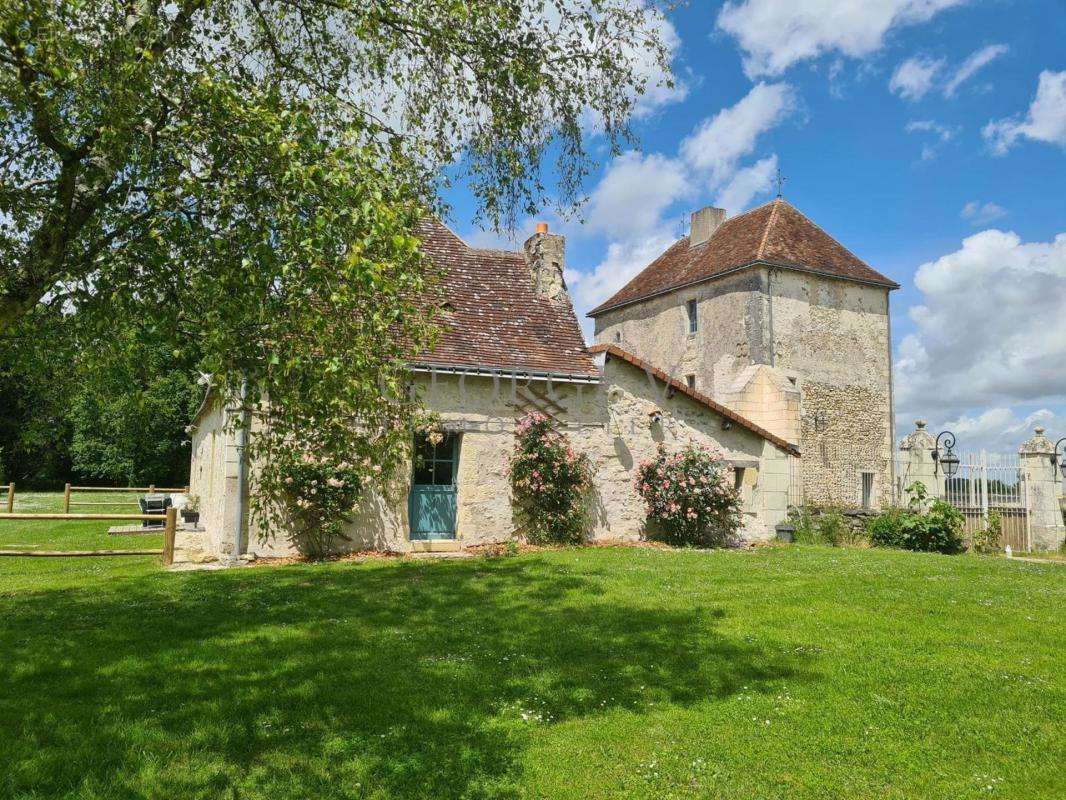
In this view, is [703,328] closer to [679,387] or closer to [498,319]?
[679,387]

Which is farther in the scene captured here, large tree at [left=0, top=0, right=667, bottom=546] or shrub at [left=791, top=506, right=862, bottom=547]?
shrub at [left=791, top=506, right=862, bottom=547]

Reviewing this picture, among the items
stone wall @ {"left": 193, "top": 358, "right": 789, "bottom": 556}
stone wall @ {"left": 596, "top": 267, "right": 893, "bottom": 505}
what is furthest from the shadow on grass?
stone wall @ {"left": 596, "top": 267, "right": 893, "bottom": 505}

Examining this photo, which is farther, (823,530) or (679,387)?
(823,530)

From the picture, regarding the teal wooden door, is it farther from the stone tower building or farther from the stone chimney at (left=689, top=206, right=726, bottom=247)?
the stone chimney at (left=689, top=206, right=726, bottom=247)

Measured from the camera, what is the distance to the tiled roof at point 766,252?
2245 centimetres

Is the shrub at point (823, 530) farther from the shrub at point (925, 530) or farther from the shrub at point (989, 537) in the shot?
the shrub at point (989, 537)

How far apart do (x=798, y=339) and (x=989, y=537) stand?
327 inches

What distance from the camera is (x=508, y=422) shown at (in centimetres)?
1247

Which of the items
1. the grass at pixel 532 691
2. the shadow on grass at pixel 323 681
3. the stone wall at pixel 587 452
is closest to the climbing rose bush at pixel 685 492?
the stone wall at pixel 587 452

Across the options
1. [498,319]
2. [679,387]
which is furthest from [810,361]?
[498,319]

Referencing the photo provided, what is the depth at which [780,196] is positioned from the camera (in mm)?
24797

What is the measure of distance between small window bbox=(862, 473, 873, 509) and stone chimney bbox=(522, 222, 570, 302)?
14.0 m

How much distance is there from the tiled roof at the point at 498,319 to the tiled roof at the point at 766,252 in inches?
399

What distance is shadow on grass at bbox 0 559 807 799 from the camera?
3.77 meters
